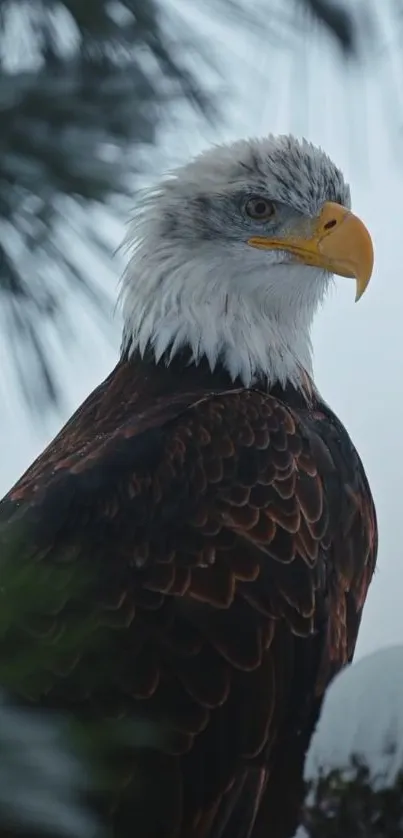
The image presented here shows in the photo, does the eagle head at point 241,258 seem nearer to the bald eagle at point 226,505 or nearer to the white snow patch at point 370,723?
the bald eagle at point 226,505

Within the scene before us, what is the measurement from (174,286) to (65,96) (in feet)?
7.09

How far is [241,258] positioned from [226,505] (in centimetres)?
80

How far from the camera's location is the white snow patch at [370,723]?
35.3 inches

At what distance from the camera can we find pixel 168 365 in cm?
288

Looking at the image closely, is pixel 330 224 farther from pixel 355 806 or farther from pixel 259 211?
pixel 355 806

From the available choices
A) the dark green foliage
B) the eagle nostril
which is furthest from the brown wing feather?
the dark green foliage

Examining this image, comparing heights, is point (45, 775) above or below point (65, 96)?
below

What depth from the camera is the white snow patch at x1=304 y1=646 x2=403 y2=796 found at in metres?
0.90

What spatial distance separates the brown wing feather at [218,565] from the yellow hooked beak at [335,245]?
Answer: 1.37 feet

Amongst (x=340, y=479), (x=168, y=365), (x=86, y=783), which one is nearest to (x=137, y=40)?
(x=86, y=783)

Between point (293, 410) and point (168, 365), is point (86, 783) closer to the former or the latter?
point (293, 410)

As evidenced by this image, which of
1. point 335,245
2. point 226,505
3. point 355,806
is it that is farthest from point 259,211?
point 355,806

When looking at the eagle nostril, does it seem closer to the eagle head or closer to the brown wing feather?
the eagle head

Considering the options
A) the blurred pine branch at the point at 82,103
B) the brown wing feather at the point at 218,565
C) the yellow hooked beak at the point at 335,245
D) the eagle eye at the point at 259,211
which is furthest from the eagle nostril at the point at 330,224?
the blurred pine branch at the point at 82,103
